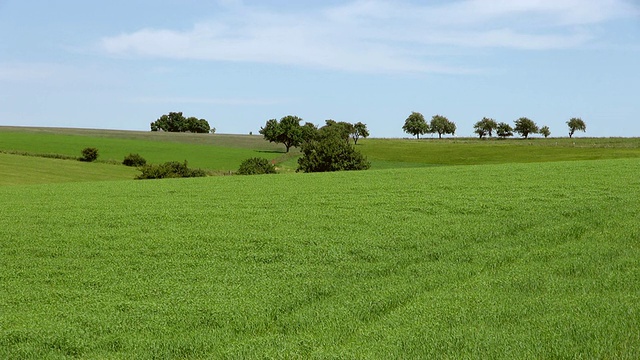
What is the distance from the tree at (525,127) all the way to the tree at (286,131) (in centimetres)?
7181

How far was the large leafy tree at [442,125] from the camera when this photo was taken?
179m

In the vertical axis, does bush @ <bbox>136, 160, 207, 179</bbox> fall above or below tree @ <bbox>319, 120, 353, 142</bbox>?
below

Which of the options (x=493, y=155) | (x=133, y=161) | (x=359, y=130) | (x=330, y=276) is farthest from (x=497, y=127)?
(x=330, y=276)

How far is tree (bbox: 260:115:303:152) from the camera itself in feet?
347

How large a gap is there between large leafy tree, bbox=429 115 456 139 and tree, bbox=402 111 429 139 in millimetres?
6179

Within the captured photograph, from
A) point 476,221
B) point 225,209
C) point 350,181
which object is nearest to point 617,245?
point 476,221

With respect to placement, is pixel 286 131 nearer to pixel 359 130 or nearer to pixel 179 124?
pixel 359 130

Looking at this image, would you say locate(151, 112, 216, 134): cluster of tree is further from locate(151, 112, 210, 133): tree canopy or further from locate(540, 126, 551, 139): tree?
locate(540, 126, 551, 139): tree

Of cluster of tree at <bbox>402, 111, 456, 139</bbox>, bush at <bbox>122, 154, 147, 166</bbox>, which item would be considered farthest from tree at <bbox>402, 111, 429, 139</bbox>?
bush at <bbox>122, 154, 147, 166</bbox>

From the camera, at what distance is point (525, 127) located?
157 meters

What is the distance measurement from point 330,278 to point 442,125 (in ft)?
567

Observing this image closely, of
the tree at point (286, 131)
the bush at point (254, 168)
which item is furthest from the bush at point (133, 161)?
the tree at point (286, 131)

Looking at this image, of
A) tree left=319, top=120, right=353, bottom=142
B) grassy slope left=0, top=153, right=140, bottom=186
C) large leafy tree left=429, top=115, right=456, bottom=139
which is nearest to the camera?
grassy slope left=0, top=153, right=140, bottom=186

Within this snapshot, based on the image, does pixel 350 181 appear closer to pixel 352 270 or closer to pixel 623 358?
pixel 352 270
